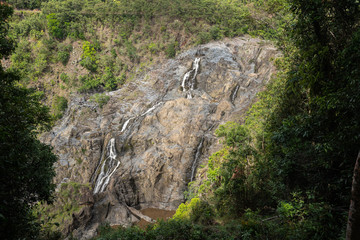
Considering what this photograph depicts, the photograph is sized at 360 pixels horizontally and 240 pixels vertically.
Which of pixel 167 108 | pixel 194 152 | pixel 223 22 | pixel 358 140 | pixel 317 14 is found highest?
pixel 223 22

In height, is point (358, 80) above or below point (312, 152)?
above

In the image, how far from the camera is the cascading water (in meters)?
28.1

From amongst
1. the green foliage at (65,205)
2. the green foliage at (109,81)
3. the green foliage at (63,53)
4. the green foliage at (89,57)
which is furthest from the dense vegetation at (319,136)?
the green foliage at (63,53)

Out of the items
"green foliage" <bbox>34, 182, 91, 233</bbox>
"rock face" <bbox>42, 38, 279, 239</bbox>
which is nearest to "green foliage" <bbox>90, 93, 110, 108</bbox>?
"rock face" <bbox>42, 38, 279, 239</bbox>

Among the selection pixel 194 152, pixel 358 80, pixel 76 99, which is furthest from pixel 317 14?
pixel 76 99

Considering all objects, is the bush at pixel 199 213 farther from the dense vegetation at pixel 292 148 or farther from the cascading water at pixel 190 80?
the cascading water at pixel 190 80

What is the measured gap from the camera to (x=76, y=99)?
31.9 m

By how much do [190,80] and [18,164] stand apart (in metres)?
25.9

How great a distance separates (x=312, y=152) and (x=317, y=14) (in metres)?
3.54

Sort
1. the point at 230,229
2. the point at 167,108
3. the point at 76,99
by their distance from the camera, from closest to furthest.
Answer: the point at 230,229, the point at 167,108, the point at 76,99

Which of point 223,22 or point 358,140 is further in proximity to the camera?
point 223,22

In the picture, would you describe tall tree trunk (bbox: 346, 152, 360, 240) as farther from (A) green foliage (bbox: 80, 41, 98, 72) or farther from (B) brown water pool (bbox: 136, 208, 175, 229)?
(A) green foliage (bbox: 80, 41, 98, 72)

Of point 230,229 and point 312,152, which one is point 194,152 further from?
point 312,152

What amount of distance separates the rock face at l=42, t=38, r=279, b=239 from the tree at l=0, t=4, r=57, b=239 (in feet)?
40.6
